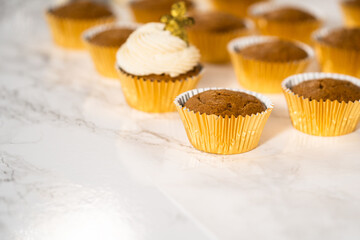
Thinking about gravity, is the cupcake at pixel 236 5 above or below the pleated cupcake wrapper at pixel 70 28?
above

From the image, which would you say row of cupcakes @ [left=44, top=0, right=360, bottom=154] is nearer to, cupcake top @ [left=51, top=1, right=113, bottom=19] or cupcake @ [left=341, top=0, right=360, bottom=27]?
cupcake top @ [left=51, top=1, right=113, bottom=19]

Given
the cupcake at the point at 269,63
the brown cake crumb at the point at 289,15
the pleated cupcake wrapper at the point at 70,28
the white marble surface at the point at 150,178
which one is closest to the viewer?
the white marble surface at the point at 150,178

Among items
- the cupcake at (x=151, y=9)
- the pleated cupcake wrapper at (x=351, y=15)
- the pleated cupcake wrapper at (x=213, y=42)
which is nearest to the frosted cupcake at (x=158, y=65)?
the pleated cupcake wrapper at (x=213, y=42)

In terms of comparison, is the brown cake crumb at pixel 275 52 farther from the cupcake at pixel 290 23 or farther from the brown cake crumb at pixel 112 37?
the brown cake crumb at pixel 112 37

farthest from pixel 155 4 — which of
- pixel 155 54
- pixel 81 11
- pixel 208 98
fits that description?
pixel 208 98

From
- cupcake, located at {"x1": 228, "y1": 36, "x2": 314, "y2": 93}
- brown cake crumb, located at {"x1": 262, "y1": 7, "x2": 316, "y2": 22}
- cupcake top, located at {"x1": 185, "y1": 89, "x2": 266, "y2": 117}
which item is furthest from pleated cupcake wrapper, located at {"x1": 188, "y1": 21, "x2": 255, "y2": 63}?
cupcake top, located at {"x1": 185, "y1": 89, "x2": 266, "y2": 117}

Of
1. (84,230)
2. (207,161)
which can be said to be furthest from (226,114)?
(84,230)

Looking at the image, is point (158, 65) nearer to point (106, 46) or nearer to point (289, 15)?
point (106, 46)
